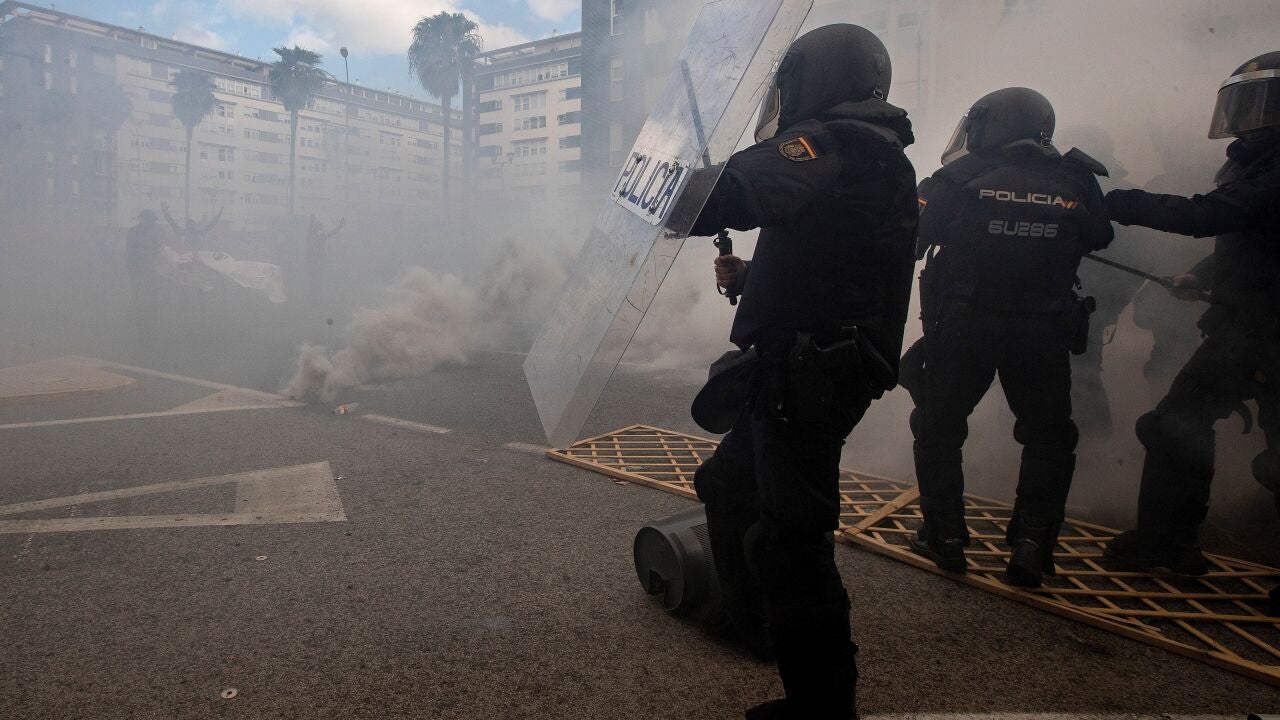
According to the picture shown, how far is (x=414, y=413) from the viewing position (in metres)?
5.30

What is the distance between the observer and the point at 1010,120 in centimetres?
244

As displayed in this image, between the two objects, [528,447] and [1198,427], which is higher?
[1198,427]

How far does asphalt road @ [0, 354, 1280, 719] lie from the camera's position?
1.66 metres

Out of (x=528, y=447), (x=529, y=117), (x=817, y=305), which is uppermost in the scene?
(x=529, y=117)

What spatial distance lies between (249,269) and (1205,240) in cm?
1488

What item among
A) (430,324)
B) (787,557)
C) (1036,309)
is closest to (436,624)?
(787,557)

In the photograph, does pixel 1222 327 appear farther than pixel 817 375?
Yes

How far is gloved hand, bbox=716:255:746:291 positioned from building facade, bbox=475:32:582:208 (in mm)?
20856

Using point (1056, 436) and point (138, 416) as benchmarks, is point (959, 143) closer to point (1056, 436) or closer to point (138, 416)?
point (1056, 436)

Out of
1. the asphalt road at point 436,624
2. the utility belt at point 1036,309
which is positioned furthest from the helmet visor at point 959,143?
the asphalt road at point 436,624

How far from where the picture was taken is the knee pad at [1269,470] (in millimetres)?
2199

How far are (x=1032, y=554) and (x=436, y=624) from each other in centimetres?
198

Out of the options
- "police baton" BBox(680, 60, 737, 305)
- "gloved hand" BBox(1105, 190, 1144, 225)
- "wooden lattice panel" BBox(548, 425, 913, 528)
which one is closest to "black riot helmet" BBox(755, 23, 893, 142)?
"police baton" BBox(680, 60, 737, 305)

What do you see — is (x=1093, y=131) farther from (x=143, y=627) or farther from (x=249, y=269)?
(x=249, y=269)
